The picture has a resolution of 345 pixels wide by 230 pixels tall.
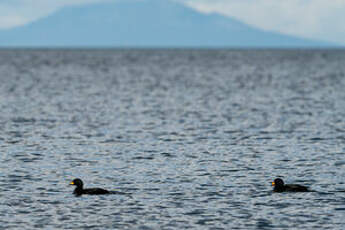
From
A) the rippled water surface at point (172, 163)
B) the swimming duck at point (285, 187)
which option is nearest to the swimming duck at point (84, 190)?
the rippled water surface at point (172, 163)

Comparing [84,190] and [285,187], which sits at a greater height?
[285,187]

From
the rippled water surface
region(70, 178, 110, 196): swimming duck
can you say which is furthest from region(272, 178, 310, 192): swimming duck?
region(70, 178, 110, 196): swimming duck

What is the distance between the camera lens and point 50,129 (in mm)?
41094

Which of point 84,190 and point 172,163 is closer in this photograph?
point 84,190

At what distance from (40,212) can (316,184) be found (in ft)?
34.2

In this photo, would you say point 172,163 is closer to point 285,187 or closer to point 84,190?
point 84,190

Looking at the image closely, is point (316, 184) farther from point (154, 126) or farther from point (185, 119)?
point (185, 119)

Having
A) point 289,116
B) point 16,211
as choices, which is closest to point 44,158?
point 16,211

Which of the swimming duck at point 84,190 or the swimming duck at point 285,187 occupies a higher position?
the swimming duck at point 285,187

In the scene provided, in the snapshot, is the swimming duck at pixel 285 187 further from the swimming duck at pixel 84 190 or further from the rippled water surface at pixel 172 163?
the swimming duck at pixel 84 190

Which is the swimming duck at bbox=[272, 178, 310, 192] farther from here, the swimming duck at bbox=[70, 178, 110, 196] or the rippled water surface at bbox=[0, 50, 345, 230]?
the swimming duck at bbox=[70, 178, 110, 196]

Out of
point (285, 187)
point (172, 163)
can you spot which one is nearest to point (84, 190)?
point (172, 163)

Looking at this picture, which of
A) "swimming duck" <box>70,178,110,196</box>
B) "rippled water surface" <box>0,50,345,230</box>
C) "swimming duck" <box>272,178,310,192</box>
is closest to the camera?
"rippled water surface" <box>0,50,345,230</box>

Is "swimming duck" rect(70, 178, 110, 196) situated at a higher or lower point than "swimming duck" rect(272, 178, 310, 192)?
lower
